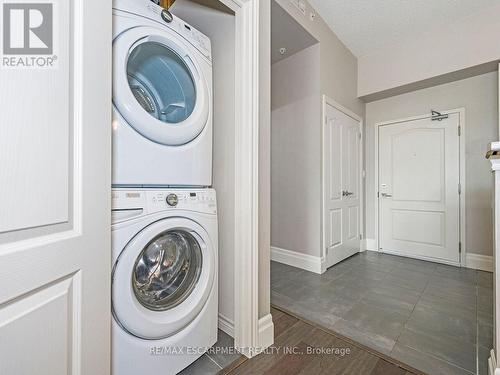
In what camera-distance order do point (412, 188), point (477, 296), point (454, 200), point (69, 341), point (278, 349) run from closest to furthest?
1. point (69, 341)
2. point (278, 349)
3. point (477, 296)
4. point (454, 200)
5. point (412, 188)

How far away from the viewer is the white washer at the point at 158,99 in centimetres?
96

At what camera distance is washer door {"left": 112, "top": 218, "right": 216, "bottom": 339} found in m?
0.95

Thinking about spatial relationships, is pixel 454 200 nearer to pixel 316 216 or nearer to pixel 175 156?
pixel 316 216

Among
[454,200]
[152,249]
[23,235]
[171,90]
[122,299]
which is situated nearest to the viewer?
[23,235]

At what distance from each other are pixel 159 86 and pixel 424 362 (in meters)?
2.01

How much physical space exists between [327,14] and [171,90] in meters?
2.24

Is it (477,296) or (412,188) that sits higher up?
(412,188)

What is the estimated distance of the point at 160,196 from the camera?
108 centimetres

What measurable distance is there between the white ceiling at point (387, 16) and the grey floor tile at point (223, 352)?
9.83ft

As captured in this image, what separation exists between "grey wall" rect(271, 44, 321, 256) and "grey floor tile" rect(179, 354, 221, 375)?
1.67m

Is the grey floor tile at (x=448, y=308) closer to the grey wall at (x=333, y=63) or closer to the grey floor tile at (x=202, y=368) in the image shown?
the grey floor tile at (x=202, y=368)

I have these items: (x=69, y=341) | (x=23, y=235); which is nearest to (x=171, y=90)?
(x=23, y=235)

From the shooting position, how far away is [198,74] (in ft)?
4.10

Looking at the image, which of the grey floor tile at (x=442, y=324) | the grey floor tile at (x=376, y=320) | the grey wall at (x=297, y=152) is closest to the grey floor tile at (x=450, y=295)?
the grey floor tile at (x=442, y=324)
